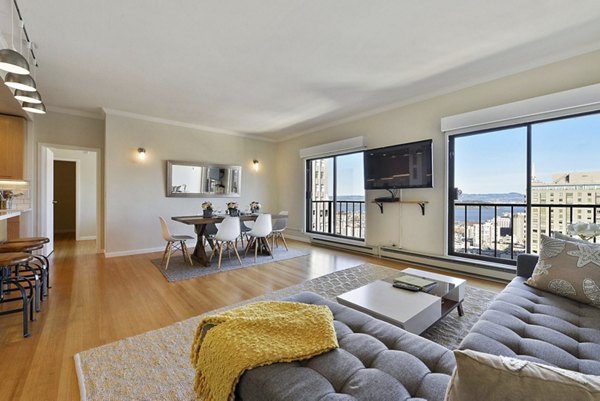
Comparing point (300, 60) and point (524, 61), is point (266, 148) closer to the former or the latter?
point (300, 60)

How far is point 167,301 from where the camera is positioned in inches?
105

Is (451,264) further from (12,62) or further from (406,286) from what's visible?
(12,62)

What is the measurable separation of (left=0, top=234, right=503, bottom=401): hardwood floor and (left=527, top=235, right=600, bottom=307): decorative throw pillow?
1528 millimetres

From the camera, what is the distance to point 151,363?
1682mm

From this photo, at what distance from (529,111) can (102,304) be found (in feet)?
17.1

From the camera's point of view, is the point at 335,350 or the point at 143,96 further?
the point at 143,96

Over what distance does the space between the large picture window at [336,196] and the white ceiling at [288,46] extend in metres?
1.59

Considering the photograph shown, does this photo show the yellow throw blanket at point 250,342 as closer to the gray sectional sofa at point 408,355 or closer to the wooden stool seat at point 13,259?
the gray sectional sofa at point 408,355

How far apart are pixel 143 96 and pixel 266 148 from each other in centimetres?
325

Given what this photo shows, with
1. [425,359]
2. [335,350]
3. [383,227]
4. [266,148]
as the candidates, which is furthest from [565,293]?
[266,148]

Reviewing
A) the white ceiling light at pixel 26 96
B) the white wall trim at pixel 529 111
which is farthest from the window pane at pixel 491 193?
the white ceiling light at pixel 26 96

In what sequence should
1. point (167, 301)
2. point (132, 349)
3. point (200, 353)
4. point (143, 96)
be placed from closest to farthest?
point (200, 353) < point (132, 349) < point (167, 301) < point (143, 96)

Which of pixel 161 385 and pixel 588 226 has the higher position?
pixel 588 226

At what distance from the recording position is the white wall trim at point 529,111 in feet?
8.84
